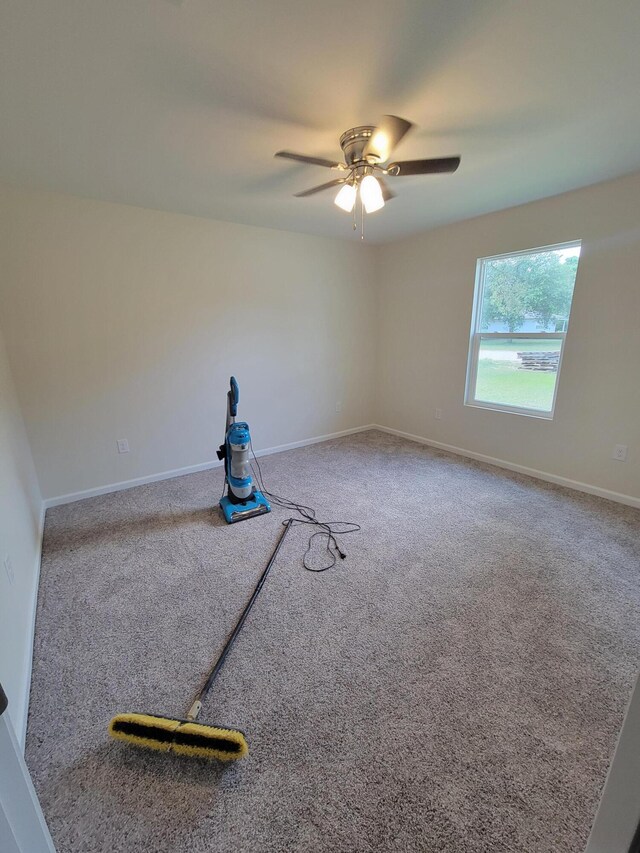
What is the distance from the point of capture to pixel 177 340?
3.13 meters

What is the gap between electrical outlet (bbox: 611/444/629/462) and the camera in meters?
2.62

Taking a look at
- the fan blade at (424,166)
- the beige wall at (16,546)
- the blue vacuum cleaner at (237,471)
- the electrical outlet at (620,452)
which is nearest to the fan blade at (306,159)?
the fan blade at (424,166)

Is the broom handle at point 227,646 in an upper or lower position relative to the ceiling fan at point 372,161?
lower

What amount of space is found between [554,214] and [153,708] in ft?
12.9

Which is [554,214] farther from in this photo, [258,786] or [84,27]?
[258,786]

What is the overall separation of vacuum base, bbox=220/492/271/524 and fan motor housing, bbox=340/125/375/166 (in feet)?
7.36

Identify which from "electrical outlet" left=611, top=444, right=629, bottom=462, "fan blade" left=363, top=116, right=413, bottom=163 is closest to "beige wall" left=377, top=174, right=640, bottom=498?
"electrical outlet" left=611, top=444, right=629, bottom=462

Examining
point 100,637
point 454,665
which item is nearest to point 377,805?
point 454,665

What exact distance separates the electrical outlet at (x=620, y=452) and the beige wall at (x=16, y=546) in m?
3.71

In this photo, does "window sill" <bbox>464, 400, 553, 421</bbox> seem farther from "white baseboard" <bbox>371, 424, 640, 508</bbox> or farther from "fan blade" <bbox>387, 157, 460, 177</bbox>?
"fan blade" <bbox>387, 157, 460, 177</bbox>

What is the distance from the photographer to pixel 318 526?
2465mm

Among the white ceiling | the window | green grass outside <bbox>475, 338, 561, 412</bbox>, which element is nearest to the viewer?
the white ceiling

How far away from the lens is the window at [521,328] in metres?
2.84

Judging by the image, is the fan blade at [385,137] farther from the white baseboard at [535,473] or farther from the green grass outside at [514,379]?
the white baseboard at [535,473]
